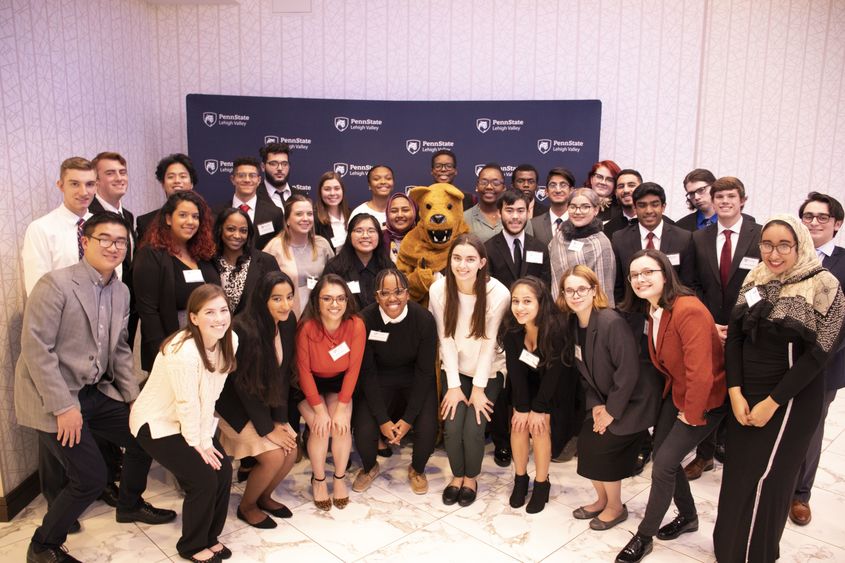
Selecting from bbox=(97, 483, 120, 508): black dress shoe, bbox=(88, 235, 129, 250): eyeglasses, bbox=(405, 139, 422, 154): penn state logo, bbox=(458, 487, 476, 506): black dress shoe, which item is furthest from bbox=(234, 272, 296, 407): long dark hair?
bbox=(405, 139, 422, 154): penn state logo

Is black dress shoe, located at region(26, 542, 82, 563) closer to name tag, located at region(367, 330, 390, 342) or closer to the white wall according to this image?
name tag, located at region(367, 330, 390, 342)

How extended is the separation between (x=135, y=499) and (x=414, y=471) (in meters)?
1.49

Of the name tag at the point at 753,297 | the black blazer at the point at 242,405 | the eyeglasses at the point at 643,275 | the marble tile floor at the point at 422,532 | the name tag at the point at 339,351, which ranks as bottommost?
the marble tile floor at the point at 422,532


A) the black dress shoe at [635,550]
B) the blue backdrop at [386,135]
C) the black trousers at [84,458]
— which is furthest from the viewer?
the blue backdrop at [386,135]

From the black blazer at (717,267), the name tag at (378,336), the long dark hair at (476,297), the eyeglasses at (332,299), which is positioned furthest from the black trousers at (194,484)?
the black blazer at (717,267)

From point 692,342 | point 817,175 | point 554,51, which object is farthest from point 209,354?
point 817,175

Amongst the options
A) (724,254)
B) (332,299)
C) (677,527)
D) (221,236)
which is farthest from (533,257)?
(221,236)

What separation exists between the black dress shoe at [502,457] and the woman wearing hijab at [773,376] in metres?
1.44

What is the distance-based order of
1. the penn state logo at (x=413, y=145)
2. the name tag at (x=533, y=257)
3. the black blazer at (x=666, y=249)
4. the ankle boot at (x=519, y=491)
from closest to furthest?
1. the ankle boot at (x=519, y=491)
2. the black blazer at (x=666, y=249)
3. the name tag at (x=533, y=257)
4. the penn state logo at (x=413, y=145)

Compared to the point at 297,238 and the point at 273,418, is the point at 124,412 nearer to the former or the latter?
the point at 273,418

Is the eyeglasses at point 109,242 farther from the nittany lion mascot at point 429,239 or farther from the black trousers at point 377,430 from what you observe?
the nittany lion mascot at point 429,239

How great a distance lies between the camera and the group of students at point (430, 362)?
8.50ft

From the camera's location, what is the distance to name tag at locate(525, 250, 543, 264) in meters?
3.90

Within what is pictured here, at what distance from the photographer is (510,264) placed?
3914 mm
